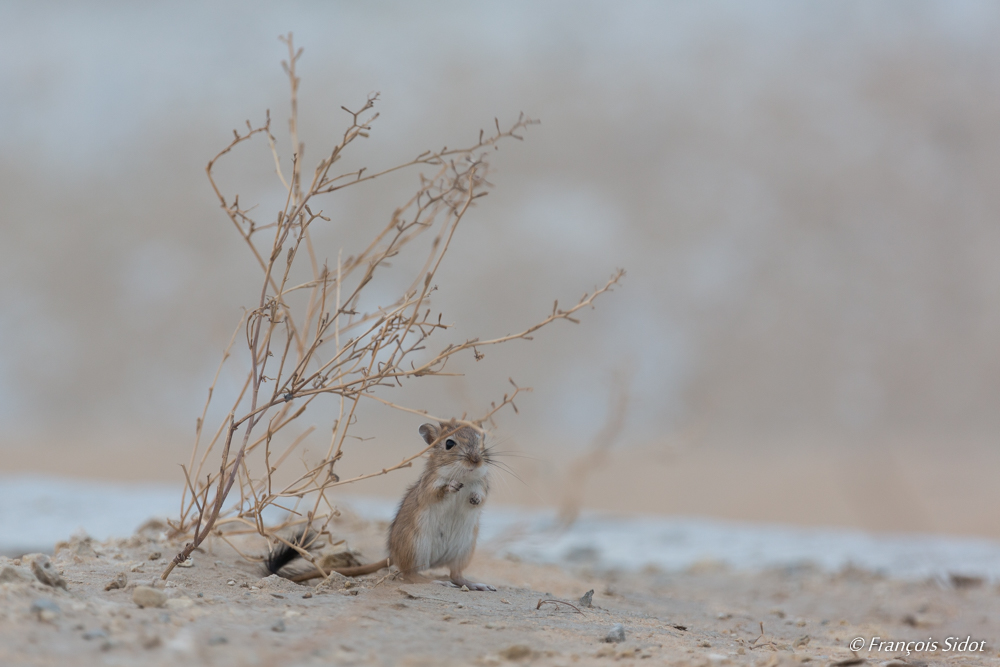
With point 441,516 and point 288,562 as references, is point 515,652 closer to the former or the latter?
point 441,516

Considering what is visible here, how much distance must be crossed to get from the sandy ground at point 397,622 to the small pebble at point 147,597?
1.1 inches

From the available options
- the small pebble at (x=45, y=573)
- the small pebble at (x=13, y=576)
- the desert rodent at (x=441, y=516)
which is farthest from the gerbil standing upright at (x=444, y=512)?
the small pebble at (x=13, y=576)

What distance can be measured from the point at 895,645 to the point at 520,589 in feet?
5.58

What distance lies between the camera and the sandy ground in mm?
2475

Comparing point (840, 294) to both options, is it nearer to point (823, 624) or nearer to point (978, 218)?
point (978, 218)

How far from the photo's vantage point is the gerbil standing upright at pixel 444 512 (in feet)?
13.0

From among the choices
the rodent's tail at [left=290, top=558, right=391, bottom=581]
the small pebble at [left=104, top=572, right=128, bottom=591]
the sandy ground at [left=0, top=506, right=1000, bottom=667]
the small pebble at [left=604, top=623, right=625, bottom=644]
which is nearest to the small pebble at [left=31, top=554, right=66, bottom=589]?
the sandy ground at [left=0, top=506, right=1000, bottom=667]

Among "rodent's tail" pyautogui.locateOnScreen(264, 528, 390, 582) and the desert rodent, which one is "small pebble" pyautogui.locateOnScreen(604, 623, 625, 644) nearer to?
the desert rodent

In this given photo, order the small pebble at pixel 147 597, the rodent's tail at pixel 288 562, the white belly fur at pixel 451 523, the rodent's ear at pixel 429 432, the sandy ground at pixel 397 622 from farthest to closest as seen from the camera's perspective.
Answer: the rodent's ear at pixel 429 432 → the white belly fur at pixel 451 523 → the rodent's tail at pixel 288 562 → the small pebble at pixel 147 597 → the sandy ground at pixel 397 622

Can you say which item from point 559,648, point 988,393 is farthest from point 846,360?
point 559,648

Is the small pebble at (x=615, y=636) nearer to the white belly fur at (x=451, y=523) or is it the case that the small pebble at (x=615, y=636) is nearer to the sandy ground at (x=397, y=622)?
the sandy ground at (x=397, y=622)

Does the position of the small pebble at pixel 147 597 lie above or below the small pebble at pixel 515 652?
above

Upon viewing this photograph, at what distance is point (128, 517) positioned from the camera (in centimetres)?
698

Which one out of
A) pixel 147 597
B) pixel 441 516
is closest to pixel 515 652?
pixel 147 597
